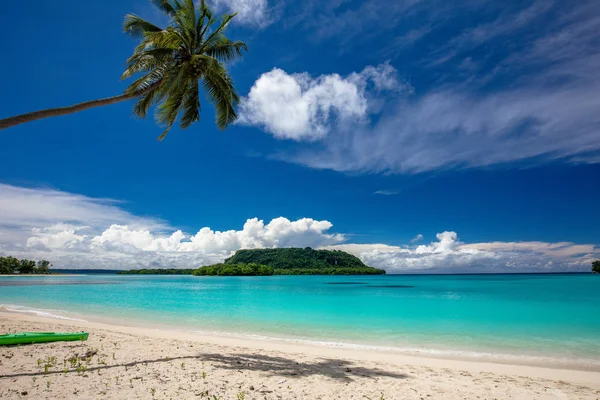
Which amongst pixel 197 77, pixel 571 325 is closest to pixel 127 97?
pixel 197 77

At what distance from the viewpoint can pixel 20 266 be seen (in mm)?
119062

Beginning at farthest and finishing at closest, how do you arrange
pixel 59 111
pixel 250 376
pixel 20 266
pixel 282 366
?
pixel 20 266 < pixel 282 366 < pixel 59 111 < pixel 250 376

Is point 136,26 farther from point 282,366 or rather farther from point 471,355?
point 471,355

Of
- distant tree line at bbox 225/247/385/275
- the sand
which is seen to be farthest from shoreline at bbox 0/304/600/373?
distant tree line at bbox 225/247/385/275

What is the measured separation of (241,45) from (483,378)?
11321 millimetres

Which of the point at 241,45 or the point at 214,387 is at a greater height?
the point at 241,45

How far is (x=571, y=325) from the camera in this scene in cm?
1683

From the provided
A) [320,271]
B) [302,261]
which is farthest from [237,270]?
[302,261]

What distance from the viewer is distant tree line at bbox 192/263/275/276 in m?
122

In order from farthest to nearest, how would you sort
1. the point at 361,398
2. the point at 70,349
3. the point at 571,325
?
1. the point at 571,325
2. the point at 70,349
3. the point at 361,398

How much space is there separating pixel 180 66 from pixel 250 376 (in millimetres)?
8006

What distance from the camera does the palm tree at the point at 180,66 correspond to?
29.5 ft

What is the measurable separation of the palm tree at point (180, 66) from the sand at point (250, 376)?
18.8 feet

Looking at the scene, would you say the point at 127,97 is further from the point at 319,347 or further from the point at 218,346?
the point at 319,347
